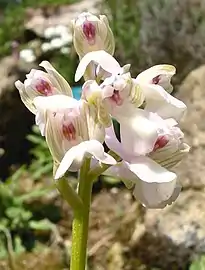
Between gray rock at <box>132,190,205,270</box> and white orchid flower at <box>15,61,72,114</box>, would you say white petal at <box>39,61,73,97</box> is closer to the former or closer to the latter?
white orchid flower at <box>15,61,72,114</box>

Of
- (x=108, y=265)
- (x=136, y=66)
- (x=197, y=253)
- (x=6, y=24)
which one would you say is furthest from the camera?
(x=6, y=24)

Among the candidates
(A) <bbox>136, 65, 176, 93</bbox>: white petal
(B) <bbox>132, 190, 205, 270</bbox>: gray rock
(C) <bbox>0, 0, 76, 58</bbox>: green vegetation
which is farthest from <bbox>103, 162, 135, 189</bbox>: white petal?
(C) <bbox>0, 0, 76, 58</bbox>: green vegetation

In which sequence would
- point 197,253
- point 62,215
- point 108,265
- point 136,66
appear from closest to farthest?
point 197,253, point 108,265, point 62,215, point 136,66

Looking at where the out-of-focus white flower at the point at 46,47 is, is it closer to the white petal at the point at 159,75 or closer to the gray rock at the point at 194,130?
the gray rock at the point at 194,130

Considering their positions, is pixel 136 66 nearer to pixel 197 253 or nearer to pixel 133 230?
pixel 133 230

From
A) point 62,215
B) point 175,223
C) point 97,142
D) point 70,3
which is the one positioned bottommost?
point 70,3

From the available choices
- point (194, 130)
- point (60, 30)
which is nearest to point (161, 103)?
point (194, 130)

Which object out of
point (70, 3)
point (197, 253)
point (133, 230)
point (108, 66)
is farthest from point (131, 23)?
point (108, 66)
